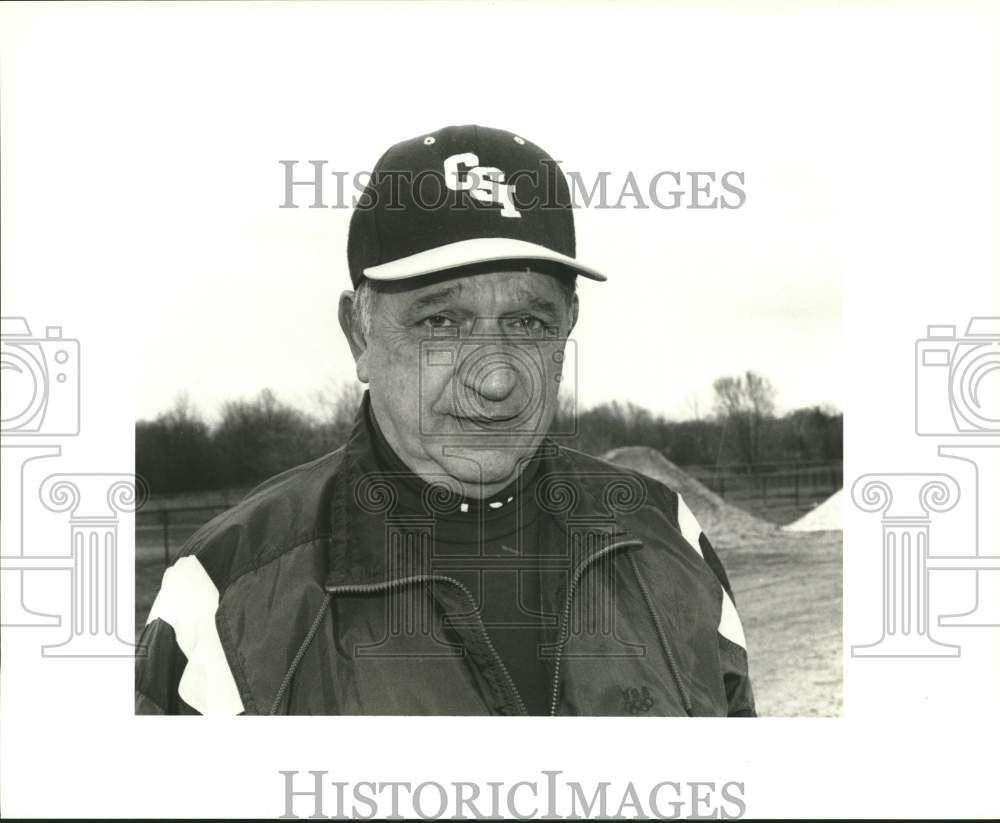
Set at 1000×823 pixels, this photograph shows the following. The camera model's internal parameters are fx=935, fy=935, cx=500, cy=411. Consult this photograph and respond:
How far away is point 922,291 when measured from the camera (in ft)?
7.41

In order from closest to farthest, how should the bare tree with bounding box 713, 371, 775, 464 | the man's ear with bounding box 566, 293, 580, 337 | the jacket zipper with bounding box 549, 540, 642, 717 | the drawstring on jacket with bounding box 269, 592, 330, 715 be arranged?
1. the drawstring on jacket with bounding box 269, 592, 330, 715
2. the jacket zipper with bounding box 549, 540, 642, 717
3. the man's ear with bounding box 566, 293, 580, 337
4. the bare tree with bounding box 713, 371, 775, 464

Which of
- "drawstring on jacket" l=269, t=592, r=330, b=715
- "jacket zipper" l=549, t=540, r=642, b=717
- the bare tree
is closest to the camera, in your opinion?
"drawstring on jacket" l=269, t=592, r=330, b=715

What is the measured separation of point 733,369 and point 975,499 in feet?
2.16

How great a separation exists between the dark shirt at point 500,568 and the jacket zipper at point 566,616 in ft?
0.05

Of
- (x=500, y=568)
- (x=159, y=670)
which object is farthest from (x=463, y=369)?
(x=159, y=670)

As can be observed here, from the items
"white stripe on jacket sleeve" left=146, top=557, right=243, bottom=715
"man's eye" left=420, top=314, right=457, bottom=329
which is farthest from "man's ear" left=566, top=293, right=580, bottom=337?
"white stripe on jacket sleeve" left=146, top=557, right=243, bottom=715

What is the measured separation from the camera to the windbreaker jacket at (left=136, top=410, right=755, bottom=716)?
1.91 meters

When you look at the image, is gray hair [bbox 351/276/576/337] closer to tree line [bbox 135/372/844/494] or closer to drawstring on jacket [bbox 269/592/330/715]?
tree line [bbox 135/372/844/494]

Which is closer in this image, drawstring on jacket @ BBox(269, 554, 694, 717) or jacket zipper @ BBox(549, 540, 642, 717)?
drawstring on jacket @ BBox(269, 554, 694, 717)

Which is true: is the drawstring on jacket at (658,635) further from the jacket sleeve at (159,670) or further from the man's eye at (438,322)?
the man's eye at (438,322)

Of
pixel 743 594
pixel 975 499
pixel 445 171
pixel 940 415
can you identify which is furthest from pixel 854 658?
pixel 445 171

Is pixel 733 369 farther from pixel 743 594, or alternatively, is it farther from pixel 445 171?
pixel 445 171

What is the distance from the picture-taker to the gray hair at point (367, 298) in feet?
6.72

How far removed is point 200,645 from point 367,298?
810 mm
